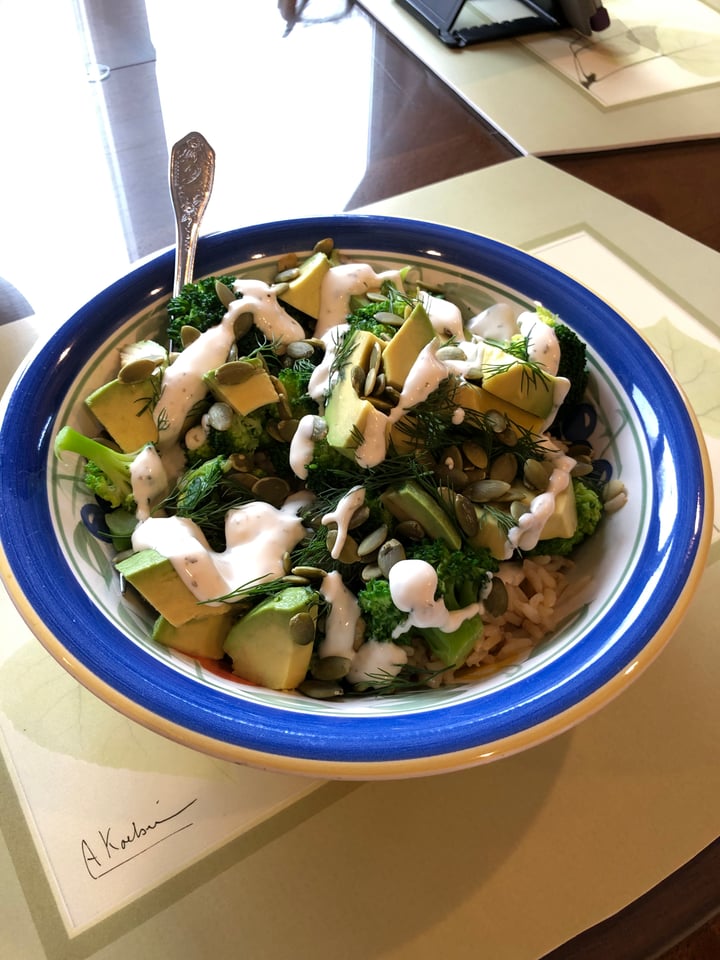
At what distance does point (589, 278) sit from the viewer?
168 centimetres

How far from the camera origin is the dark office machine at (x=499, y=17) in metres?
2.36

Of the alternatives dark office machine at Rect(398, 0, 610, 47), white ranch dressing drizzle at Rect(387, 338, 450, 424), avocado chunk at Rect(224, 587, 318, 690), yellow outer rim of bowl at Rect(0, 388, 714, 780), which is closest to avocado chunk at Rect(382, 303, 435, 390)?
white ranch dressing drizzle at Rect(387, 338, 450, 424)

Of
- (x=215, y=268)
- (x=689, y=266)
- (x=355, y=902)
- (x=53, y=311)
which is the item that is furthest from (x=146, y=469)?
(x=689, y=266)

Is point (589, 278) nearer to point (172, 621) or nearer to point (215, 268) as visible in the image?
point (215, 268)

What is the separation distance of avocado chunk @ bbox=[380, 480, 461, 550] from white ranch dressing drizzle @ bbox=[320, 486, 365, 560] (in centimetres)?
4

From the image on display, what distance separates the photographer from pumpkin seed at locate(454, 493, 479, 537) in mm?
1016

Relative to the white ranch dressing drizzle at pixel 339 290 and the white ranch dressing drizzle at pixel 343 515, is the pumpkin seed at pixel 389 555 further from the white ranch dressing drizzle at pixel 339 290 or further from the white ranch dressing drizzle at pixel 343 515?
the white ranch dressing drizzle at pixel 339 290

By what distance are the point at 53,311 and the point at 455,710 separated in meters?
1.29

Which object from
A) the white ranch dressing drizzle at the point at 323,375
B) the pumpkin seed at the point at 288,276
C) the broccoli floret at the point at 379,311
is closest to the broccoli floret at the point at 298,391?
the white ranch dressing drizzle at the point at 323,375

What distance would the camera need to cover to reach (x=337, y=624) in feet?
3.17

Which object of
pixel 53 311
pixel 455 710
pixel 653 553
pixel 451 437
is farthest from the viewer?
pixel 53 311

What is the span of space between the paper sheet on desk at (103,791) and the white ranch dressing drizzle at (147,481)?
29 cm
